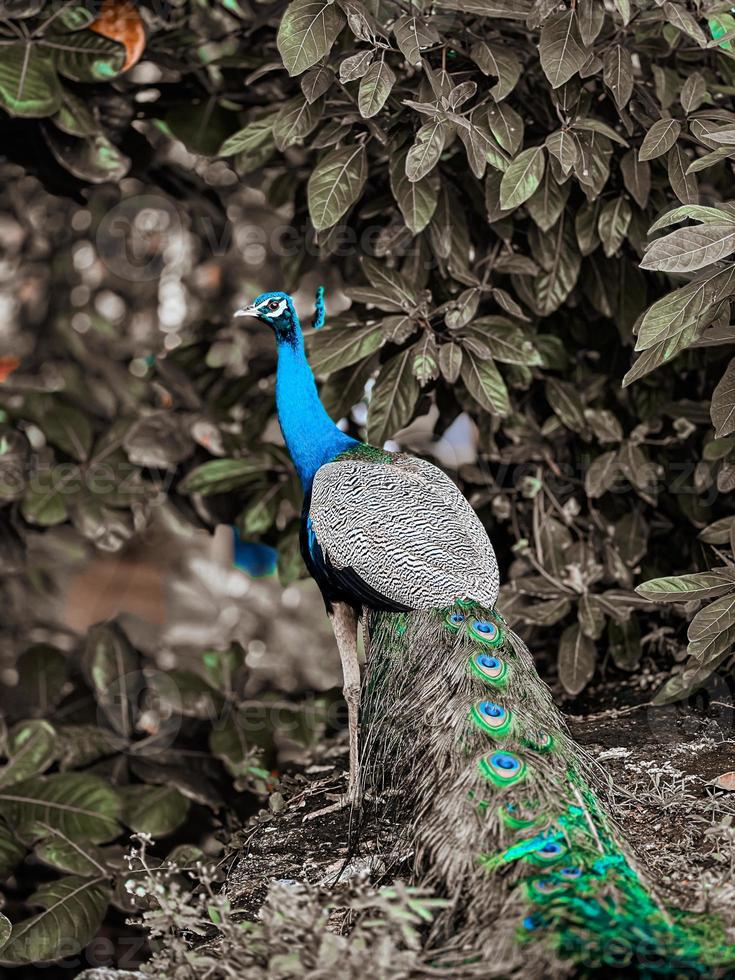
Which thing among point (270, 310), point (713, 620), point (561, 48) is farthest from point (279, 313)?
point (713, 620)

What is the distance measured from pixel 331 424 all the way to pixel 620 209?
2.85 ft

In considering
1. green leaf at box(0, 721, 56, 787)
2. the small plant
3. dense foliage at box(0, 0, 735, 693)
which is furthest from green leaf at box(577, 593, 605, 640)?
green leaf at box(0, 721, 56, 787)

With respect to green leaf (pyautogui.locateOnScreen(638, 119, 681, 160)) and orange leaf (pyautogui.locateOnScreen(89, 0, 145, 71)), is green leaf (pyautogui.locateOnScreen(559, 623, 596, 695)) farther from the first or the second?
orange leaf (pyautogui.locateOnScreen(89, 0, 145, 71))

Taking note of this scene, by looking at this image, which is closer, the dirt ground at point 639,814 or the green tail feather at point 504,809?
the green tail feather at point 504,809

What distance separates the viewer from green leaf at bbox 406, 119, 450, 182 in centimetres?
252

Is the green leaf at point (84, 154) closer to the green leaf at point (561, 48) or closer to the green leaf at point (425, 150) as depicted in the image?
the green leaf at point (425, 150)

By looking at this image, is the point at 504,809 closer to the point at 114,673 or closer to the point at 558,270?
the point at 558,270

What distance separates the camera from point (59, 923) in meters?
2.76

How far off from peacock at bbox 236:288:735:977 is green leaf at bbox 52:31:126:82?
782 millimetres

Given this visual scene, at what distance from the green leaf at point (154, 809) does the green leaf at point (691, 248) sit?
1954 millimetres

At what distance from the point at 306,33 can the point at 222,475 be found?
1238 mm

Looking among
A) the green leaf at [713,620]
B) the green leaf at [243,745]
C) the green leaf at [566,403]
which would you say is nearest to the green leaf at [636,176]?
the green leaf at [566,403]

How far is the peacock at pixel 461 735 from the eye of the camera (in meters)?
1.57

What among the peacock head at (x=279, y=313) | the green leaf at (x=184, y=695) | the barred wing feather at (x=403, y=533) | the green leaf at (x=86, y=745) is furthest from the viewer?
the green leaf at (x=184, y=695)
